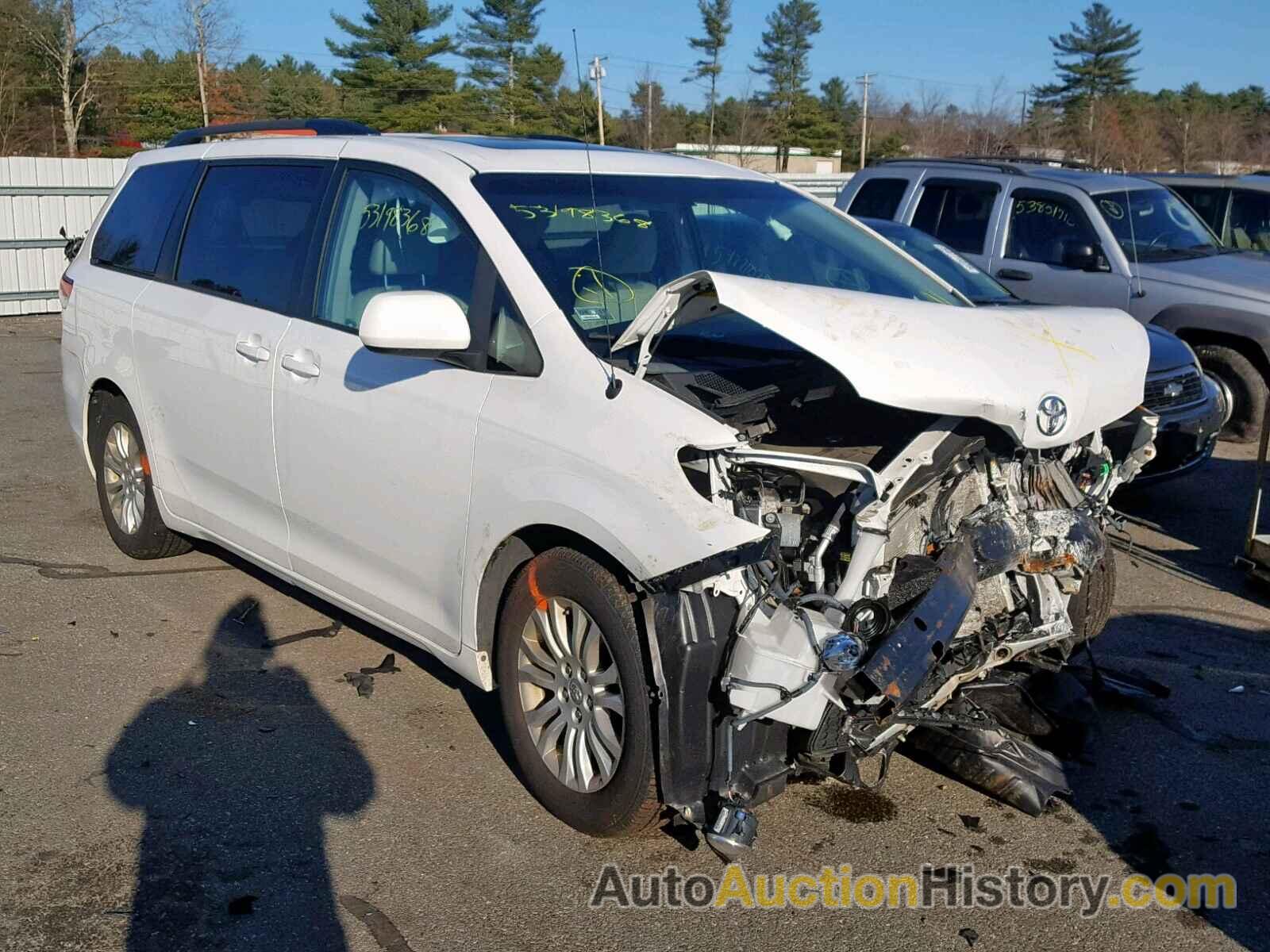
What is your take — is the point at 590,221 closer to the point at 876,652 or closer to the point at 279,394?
the point at 279,394

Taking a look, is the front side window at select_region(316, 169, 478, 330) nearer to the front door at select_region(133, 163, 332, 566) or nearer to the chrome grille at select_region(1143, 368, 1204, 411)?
the front door at select_region(133, 163, 332, 566)

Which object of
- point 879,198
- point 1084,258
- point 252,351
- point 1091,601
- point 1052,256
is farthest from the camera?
point 879,198

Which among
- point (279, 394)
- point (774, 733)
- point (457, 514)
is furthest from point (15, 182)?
point (774, 733)

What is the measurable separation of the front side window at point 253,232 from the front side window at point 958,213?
6.54 m

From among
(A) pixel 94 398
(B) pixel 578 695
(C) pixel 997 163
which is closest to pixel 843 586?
(B) pixel 578 695

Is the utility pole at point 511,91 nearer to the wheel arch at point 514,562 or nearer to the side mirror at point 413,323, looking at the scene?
the side mirror at point 413,323

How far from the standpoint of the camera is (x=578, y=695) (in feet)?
12.6

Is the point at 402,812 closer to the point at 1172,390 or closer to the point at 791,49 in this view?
the point at 1172,390

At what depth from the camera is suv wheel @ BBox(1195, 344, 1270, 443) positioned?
975 centimetres

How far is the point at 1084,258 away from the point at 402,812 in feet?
24.3

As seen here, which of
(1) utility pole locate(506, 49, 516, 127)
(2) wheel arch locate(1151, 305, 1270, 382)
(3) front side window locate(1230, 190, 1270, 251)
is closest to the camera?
(2) wheel arch locate(1151, 305, 1270, 382)

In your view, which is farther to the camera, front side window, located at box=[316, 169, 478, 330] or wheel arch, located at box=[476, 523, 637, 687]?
front side window, located at box=[316, 169, 478, 330]

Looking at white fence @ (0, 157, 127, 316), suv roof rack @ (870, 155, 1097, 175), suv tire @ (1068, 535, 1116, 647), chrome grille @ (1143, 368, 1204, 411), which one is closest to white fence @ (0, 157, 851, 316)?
white fence @ (0, 157, 127, 316)

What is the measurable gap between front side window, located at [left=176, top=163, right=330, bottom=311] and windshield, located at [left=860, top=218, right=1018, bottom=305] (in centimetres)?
338
